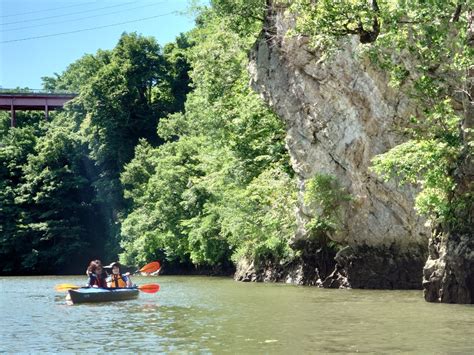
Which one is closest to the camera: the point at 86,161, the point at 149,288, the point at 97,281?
the point at 97,281

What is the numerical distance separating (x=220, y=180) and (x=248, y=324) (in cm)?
2369

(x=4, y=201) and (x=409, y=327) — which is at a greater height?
(x=4, y=201)

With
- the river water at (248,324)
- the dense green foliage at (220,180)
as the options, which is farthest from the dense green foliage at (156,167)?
the river water at (248,324)

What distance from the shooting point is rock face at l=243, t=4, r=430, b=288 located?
25.6 metres

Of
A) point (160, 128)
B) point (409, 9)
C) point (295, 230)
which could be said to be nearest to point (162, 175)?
point (160, 128)

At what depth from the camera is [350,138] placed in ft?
86.7

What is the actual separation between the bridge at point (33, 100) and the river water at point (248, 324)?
149 feet

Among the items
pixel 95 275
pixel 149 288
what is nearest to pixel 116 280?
pixel 95 275

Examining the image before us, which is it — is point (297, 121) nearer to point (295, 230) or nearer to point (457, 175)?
point (295, 230)

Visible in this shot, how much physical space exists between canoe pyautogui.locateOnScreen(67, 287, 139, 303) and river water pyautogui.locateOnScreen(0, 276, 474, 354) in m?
0.39

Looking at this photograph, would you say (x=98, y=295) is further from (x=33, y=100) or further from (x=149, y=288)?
(x=33, y=100)

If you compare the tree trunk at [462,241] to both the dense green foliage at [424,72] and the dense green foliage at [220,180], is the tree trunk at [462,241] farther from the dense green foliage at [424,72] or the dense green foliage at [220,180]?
the dense green foliage at [220,180]

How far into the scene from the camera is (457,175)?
2044cm

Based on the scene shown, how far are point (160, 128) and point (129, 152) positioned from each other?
6.49 metres
